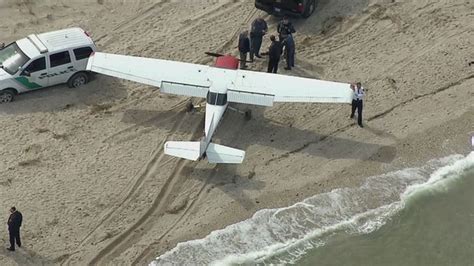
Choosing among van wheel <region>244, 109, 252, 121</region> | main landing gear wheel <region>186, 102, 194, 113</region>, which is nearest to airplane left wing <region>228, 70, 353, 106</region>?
van wheel <region>244, 109, 252, 121</region>

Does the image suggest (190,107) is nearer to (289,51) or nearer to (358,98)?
(289,51)

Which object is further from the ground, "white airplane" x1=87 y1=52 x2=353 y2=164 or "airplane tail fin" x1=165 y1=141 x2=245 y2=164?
"white airplane" x1=87 y1=52 x2=353 y2=164

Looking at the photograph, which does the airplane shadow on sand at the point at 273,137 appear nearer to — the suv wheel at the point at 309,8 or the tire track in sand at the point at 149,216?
the tire track in sand at the point at 149,216

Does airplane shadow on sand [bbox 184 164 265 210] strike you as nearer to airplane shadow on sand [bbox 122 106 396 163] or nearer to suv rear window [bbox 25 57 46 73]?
airplane shadow on sand [bbox 122 106 396 163]

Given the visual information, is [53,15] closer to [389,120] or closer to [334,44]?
[334,44]

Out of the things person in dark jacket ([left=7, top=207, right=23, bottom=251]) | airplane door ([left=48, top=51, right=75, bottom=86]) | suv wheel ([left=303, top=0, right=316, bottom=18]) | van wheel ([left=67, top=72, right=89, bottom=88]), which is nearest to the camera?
person in dark jacket ([left=7, top=207, right=23, bottom=251])

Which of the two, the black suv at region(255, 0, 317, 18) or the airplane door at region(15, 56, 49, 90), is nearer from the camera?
the airplane door at region(15, 56, 49, 90)
